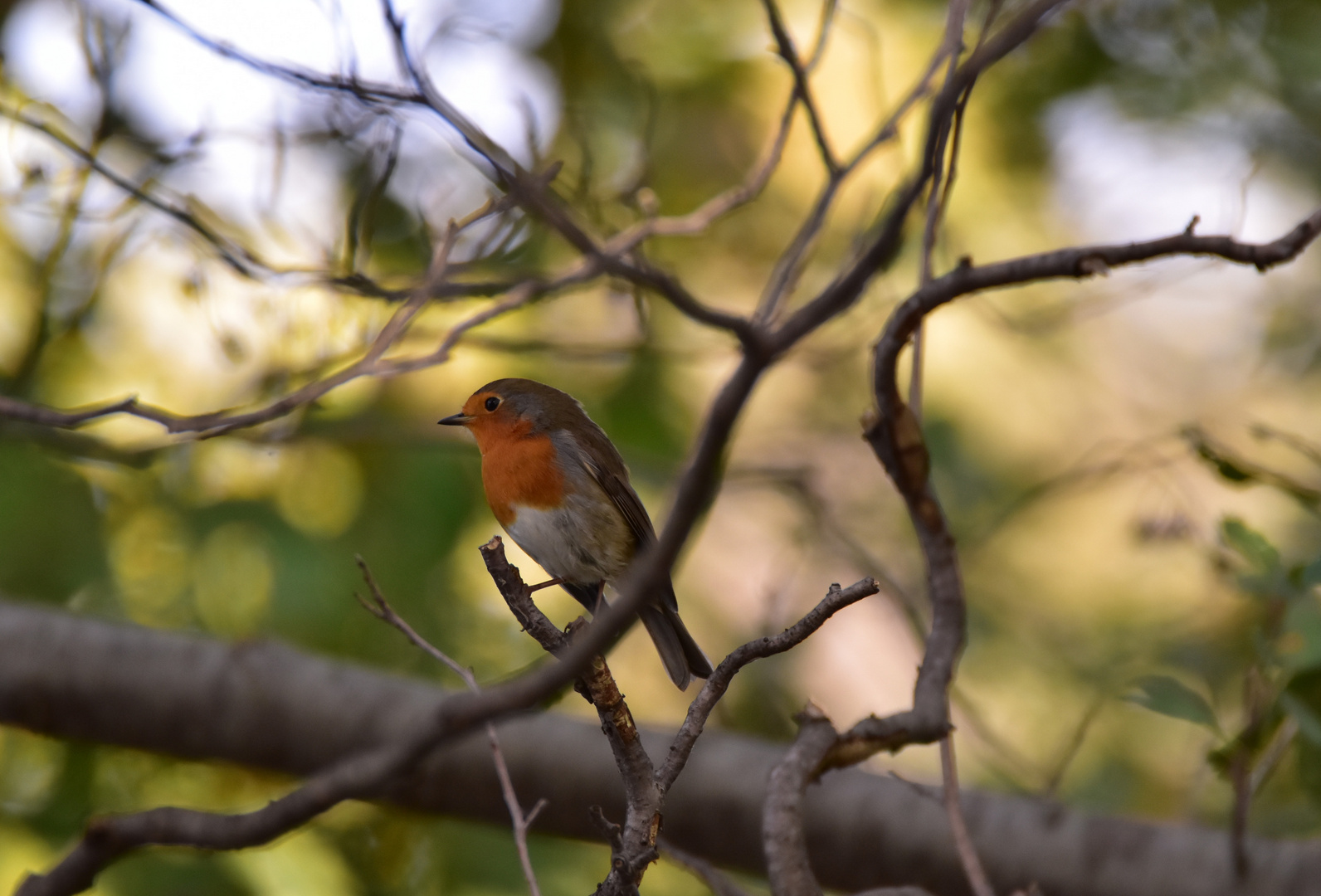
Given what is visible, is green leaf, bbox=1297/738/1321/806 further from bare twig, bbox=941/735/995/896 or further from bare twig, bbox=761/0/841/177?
bare twig, bbox=761/0/841/177

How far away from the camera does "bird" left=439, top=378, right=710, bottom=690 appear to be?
12.5ft

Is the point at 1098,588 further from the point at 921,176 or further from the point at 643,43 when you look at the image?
the point at 921,176

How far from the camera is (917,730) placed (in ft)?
6.75

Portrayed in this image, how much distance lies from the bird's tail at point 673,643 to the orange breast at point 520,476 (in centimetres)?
57

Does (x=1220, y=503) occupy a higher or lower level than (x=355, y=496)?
higher

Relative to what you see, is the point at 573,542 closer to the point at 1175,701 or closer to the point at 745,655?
the point at 1175,701

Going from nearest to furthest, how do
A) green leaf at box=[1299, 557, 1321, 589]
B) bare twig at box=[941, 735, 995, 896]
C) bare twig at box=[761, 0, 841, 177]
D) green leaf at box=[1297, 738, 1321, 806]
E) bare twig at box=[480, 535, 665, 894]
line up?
bare twig at box=[480, 535, 665, 894] < bare twig at box=[941, 735, 995, 896] < green leaf at box=[1299, 557, 1321, 589] < bare twig at box=[761, 0, 841, 177] < green leaf at box=[1297, 738, 1321, 806]

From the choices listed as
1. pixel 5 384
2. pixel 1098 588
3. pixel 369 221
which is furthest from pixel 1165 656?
pixel 5 384

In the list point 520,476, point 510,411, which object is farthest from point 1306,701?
point 510,411

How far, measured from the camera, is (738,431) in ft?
19.0

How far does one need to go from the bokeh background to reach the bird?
0.80ft

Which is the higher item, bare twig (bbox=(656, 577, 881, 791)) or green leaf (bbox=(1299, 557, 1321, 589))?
green leaf (bbox=(1299, 557, 1321, 589))

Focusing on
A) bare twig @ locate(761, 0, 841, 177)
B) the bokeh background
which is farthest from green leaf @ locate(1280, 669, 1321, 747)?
bare twig @ locate(761, 0, 841, 177)

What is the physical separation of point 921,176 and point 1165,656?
471 cm
